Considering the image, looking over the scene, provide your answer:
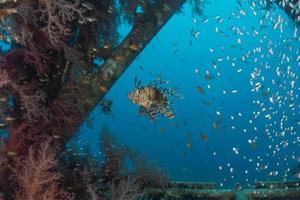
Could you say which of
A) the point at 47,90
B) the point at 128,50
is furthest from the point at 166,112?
the point at 47,90

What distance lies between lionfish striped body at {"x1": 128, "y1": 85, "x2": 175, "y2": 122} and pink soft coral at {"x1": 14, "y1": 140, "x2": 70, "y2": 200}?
1.47 metres

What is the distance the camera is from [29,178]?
18.4ft

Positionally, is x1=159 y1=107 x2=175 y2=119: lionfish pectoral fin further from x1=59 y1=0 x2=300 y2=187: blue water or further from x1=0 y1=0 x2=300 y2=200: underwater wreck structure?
x1=59 y1=0 x2=300 y2=187: blue water

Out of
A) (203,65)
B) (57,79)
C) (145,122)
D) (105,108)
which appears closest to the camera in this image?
(57,79)

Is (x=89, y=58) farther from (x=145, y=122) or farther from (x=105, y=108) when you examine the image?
(x=145, y=122)

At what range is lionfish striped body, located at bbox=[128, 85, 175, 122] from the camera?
5.83 metres

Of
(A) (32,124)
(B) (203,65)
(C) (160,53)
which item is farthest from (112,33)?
(C) (160,53)

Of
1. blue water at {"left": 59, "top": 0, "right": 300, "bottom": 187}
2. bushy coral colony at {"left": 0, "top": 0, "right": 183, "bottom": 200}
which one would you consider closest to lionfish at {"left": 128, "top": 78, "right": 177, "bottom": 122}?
bushy coral colony at {"left": 0, "top": 0, "right": 183, "bottom": 200}

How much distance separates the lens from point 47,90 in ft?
20.7

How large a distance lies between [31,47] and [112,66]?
153 cm

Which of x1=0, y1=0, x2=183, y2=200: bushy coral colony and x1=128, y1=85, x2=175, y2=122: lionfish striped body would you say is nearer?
x1=0, y1=0, x2=183, y2=200: bushy coral colony

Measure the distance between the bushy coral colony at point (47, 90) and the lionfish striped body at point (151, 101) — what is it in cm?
113

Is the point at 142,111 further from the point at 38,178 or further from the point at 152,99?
the point at 38,178

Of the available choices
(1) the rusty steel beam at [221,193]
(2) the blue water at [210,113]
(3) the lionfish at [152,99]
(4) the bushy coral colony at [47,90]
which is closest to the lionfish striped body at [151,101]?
(3) the lionfish at [152,99]
